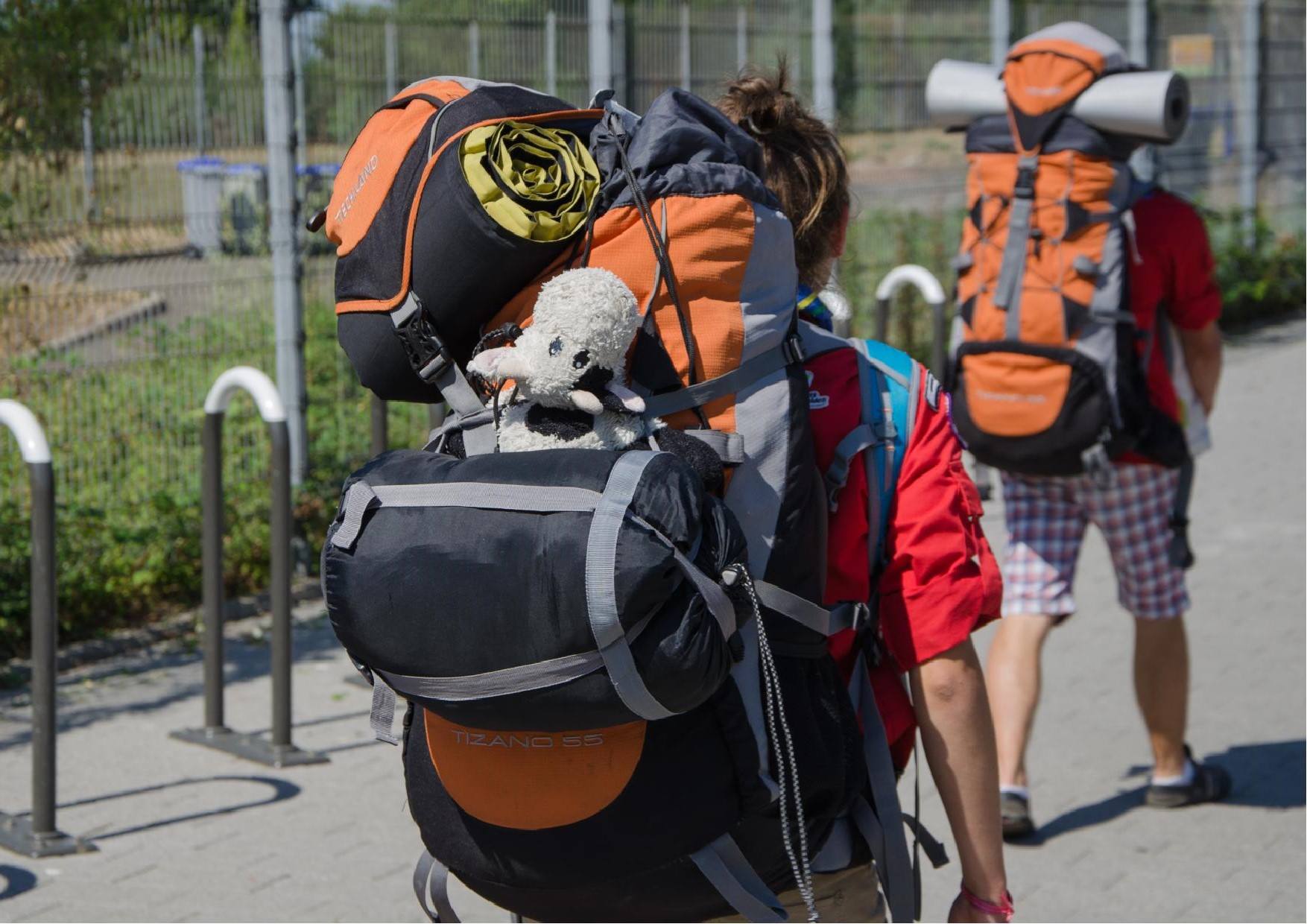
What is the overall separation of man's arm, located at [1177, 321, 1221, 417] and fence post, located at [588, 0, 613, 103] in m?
4.31

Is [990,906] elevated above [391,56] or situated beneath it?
situated beneath

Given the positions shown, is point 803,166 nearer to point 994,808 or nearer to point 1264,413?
point 994,808

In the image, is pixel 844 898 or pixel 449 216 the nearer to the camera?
pixel 449 216

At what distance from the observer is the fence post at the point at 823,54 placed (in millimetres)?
9766

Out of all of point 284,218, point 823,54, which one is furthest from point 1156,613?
point 823,54

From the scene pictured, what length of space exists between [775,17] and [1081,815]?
20.6 feet

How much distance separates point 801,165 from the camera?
2.25m

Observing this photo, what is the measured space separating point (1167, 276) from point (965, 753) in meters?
2.60

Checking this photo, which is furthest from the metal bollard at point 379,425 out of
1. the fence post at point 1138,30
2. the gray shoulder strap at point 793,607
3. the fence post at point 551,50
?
the fence post at point 1138,30

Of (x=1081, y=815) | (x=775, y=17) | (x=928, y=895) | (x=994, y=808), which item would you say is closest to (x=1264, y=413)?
(x=775, y=17)

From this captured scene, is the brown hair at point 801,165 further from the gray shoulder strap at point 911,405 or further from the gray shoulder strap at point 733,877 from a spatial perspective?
the gray shoulder strap at point 733,877

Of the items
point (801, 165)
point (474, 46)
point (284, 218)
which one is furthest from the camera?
point (474, 46)

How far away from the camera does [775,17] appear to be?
9.70 m

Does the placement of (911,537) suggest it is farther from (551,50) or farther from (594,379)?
(551,50)
